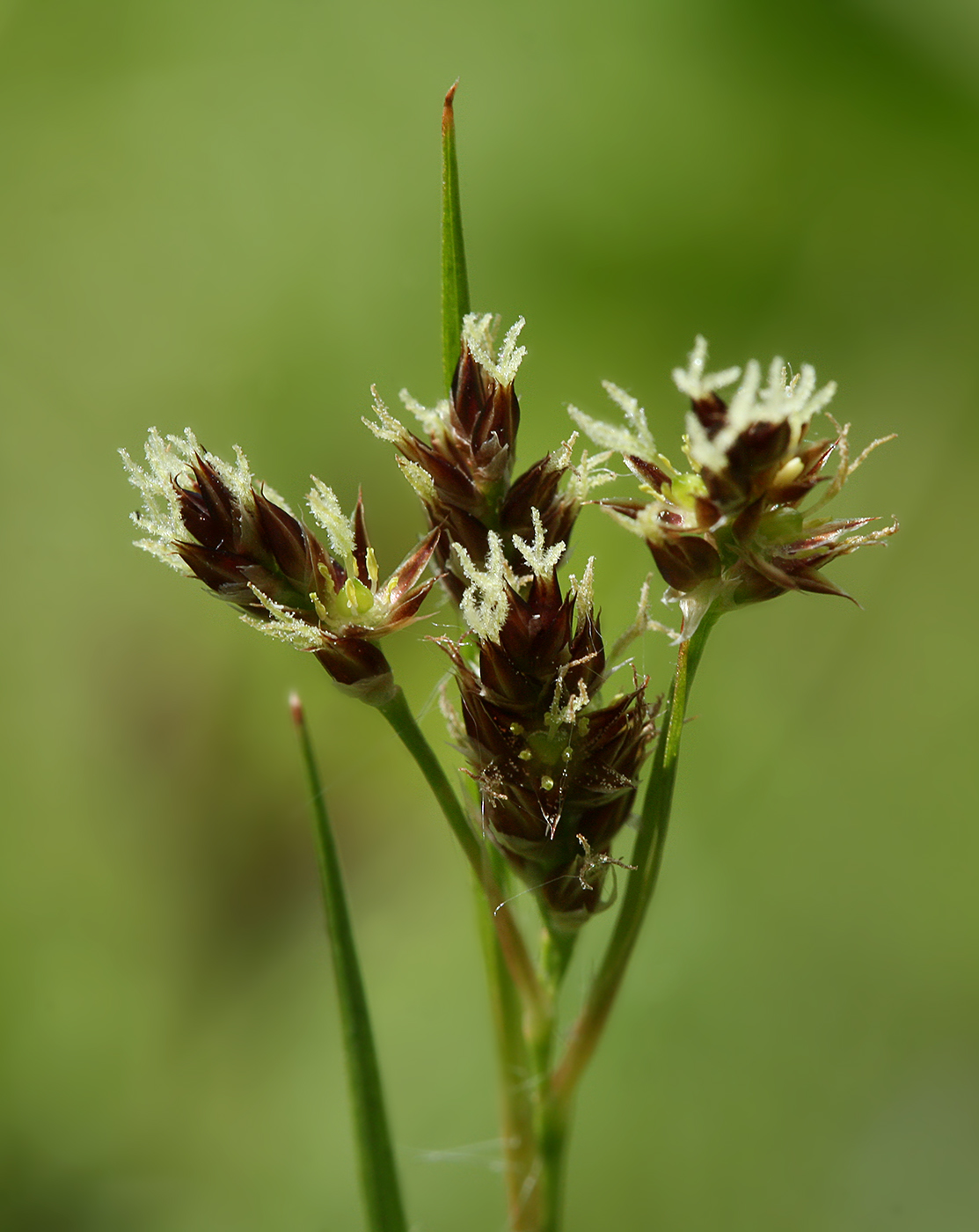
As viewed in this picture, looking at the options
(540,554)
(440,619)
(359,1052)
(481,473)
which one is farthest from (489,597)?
(440,619)

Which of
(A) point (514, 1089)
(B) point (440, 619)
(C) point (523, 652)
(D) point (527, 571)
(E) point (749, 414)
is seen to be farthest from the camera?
(B) point (440, 619)

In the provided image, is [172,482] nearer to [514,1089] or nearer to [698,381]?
[698,381]

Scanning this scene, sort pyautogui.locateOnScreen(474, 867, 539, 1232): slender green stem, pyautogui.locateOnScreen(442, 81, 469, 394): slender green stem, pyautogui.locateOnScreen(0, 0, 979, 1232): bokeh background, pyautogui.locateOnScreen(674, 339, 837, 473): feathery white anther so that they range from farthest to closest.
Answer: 1. pyautogui.locateOnScreen(0, 0, 979, 1232): bokeh background
2. pyautogui.locateOnScreen(474, 867, 539, 1232): slender green stem
3. pyautogui.locateOnScreen(442, 81, 469, 394): slender green stem
4. pyautogui.locateOnScreen(674, 339, 837, 473): feathery white anther

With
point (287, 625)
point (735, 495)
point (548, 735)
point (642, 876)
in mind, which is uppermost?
point (735, 495)

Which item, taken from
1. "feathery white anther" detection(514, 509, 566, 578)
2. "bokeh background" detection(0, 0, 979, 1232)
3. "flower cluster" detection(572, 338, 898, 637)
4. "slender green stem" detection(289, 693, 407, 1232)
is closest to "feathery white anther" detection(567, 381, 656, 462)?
"flower cluster" detection(572, 338, 898, 637)

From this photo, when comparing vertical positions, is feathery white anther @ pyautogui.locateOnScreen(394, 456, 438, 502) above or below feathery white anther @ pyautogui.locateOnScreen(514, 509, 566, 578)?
above

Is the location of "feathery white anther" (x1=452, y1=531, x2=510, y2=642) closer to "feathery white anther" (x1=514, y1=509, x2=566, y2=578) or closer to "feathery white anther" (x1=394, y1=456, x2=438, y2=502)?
"feathery white anther" (x1=514, y1=509, x2=566, y2=578)

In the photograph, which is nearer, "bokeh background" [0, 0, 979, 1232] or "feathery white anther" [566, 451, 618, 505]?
"feathery white anther" [566, 451, 618, 505]
